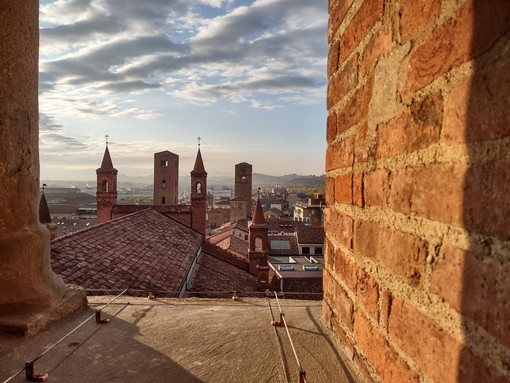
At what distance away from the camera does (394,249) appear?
112cm

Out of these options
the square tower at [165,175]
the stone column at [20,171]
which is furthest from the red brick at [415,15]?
the square tower at [165,175]

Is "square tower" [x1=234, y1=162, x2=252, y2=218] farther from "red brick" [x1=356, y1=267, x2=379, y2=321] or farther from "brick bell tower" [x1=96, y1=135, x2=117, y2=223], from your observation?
"red brick" [x1=356, y1=267, x2=379, y2=321]

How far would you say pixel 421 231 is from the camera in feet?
3.17

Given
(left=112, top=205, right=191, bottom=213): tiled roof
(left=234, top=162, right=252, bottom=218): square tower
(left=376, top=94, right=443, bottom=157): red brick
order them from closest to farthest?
(left=376, top=94, right=443, bottom=157): red brick, (left=112, top=205, right=191, bottom=213): tiled roof, (left=234, top=162, right=252, bottom=218): square tower

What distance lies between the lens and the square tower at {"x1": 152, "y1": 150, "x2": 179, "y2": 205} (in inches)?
1833

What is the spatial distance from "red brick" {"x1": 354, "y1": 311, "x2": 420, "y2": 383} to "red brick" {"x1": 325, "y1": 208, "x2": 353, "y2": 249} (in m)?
0.30

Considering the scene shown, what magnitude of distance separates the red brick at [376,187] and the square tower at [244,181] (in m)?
60.0

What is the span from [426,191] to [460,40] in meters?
0.36

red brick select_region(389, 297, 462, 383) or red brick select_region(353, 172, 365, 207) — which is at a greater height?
red brick select_region(353, 172, 365, 207)

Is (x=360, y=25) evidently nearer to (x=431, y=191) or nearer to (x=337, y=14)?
(x=337, y=14)

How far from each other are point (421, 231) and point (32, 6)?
2382mm

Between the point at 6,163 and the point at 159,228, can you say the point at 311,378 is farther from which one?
the point at 159,228

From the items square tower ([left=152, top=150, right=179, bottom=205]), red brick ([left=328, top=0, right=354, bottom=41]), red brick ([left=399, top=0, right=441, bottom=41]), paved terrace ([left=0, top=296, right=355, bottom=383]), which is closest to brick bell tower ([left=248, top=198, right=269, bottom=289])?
paved terrace ([left=0, top=296, right=355, bottom=383])

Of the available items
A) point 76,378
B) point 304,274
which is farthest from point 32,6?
point 304,274
